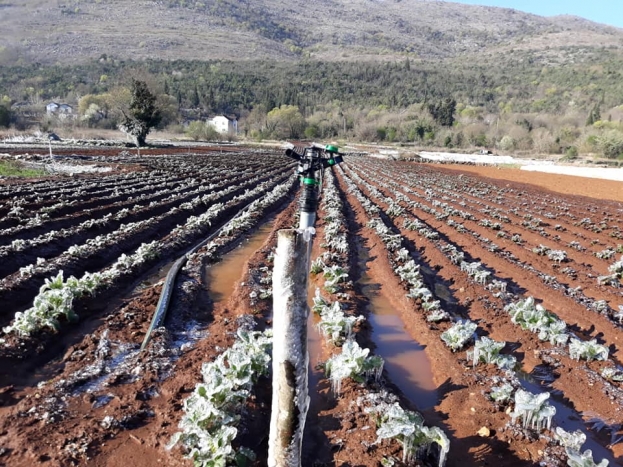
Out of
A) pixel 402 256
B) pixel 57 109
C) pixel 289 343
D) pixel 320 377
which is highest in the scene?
pixel 57 109

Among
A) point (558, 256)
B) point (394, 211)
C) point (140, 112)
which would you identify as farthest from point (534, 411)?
point (140, 112)

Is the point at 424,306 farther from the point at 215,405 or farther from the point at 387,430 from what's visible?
the point at 215,405

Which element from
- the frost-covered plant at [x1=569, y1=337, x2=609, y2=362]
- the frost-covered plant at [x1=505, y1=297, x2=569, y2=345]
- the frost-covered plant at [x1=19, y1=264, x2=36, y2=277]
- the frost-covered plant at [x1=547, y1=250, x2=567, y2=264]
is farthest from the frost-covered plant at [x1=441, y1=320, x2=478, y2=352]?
the frost-covered plant at [x1=19, y1=264, x2=36, y2=277]

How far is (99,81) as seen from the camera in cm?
13288

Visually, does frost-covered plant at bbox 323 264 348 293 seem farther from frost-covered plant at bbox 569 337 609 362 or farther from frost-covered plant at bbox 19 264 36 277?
frost-covered plant at bbox 19 264 36 277

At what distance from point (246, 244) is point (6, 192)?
10.5m

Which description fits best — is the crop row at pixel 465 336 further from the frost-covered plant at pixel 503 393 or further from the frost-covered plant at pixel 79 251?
the frost-covered plant at pixel 79 251

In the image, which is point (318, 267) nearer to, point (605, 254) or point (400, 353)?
point (400, 353)

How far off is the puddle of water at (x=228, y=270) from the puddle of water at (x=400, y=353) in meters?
3.09

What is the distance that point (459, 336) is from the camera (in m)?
6.90

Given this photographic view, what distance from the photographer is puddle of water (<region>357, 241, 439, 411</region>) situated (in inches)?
247

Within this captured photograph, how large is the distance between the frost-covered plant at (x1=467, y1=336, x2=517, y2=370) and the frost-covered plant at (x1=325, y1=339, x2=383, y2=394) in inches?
64.3

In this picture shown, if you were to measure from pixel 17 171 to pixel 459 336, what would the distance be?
28.2 meters

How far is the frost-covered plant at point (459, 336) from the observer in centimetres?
687
